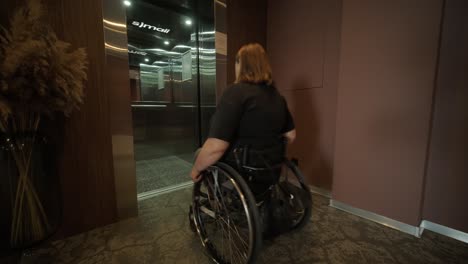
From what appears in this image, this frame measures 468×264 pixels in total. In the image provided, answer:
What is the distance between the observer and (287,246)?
4.53 ft

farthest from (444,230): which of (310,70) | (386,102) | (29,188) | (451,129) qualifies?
(29,188)

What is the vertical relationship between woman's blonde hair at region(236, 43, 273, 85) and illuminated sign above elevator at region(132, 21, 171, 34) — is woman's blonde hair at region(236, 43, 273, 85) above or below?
below

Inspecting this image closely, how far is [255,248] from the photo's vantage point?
92 centimetres

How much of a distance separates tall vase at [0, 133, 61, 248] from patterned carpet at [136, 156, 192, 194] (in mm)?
941

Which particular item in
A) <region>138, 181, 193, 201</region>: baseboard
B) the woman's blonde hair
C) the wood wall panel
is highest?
the wood wall panel

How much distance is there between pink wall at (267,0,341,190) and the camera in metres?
2.01

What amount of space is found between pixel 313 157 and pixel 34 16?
8.15ft

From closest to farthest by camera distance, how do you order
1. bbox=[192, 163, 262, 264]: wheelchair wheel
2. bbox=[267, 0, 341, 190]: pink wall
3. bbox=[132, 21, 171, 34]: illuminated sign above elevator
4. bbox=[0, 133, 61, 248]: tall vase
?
1. bbox=[192, 163, 262, 264]: wheelchair wheel
2. bbox=[0, 133, 61, 248]: tall vase
3. bbox=[267, 0, 341, 190]: pink wall
4. bbox=[132, 21, 171, 34]: illuminated sign above elevator

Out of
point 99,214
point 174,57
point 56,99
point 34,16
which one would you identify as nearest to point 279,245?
point 99,214

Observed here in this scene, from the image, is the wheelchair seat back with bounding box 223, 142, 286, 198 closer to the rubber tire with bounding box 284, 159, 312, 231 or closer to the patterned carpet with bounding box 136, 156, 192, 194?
the rubber tire with bounding box 284, 159, 312, 231

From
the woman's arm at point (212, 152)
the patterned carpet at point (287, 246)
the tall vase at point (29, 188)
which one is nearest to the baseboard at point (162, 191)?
the patterned carpet at point (287, 246)

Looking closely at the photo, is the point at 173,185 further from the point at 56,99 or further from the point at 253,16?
the point at 253,16

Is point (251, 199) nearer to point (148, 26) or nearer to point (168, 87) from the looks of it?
point (168, 87)

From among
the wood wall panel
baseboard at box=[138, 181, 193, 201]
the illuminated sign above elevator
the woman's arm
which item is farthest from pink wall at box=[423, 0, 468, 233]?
the illuminated sign above elevator
